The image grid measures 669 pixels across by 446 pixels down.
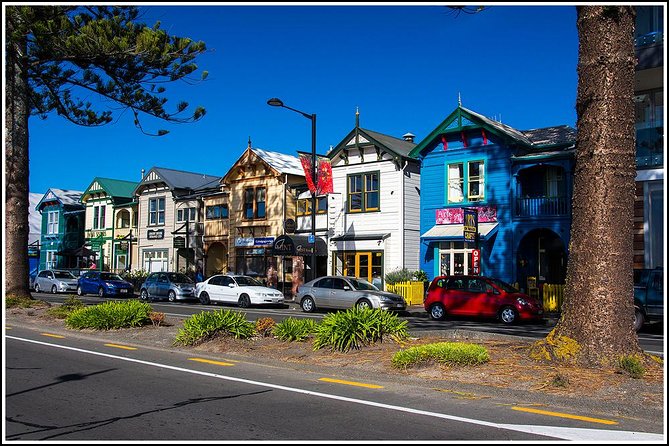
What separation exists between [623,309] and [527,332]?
8322mm

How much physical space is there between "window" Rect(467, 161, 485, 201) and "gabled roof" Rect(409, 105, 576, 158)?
5.52ft

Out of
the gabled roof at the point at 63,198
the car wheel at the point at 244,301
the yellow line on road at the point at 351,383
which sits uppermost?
the gabled roof at the point at 63,198

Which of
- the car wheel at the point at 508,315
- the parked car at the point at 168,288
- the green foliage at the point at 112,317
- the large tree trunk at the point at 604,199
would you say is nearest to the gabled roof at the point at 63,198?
the parked car at the point at 168,288

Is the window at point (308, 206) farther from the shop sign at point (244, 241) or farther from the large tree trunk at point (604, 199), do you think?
the large tree trunk at point (604, 199)

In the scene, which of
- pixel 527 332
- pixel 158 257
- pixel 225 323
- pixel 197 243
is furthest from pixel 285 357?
pixel 158 257

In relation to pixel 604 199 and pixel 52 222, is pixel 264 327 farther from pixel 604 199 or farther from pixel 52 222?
pixel 52 222

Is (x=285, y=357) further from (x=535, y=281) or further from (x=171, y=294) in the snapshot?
(x=171, y=294)

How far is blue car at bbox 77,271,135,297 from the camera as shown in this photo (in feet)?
118

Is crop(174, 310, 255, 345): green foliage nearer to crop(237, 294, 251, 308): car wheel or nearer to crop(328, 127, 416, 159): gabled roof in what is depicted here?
crop(237, 294, 251, 308): car wheel

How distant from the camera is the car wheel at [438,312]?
74.0 feet

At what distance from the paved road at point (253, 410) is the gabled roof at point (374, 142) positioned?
22.2 metres

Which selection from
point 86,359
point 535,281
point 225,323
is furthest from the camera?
point 535,281

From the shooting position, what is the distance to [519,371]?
9.56m

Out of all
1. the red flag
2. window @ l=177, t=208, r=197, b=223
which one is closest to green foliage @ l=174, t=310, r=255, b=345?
→ the red flag
